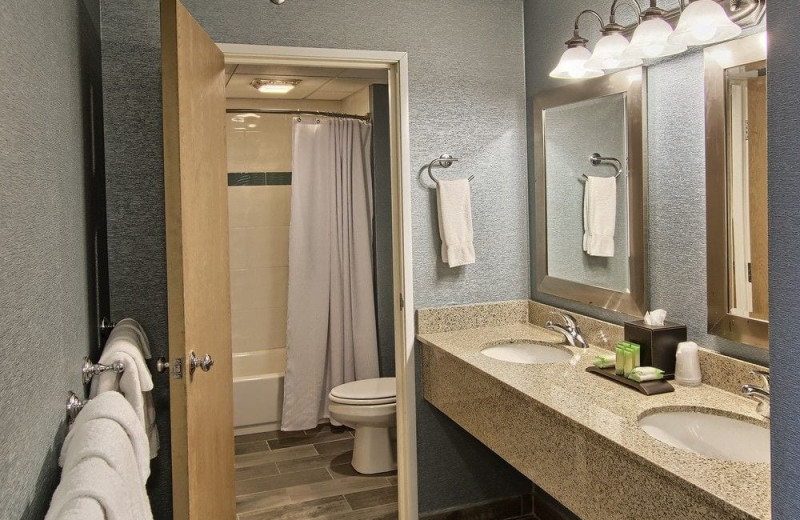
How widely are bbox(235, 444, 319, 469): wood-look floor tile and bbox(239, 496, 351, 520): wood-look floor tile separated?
0.64 metres

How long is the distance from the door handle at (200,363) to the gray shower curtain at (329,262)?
2.32 m

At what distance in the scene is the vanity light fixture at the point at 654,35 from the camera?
202 centimetres

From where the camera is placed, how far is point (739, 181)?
1.97 m

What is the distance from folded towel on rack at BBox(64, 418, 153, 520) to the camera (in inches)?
44.4

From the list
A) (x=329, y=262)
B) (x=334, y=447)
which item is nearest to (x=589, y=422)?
(x=334, y=447)

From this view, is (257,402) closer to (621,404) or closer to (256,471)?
(256,471)

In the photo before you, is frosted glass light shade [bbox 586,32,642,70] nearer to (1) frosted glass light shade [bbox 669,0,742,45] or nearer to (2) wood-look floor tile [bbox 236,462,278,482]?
(1) frosted glass light shade [bbox 669,0,742,45]

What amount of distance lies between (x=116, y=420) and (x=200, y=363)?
736mm

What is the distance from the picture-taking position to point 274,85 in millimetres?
4473

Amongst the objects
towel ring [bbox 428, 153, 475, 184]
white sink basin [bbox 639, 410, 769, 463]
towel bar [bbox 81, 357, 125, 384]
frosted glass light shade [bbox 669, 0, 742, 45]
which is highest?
frosted glass light shade [bbox 669, 0, 742, 45]

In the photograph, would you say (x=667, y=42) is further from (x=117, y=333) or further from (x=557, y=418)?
(x=117, y=333)

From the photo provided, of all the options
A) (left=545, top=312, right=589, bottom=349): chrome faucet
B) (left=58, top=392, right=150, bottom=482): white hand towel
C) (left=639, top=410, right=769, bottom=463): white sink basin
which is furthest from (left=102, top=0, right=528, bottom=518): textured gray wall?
(left=639, top=410, right=769, bottom=463): white sink basin

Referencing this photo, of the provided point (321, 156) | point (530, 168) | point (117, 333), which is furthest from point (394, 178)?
point (321, 156)

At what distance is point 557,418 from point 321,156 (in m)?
2.98
